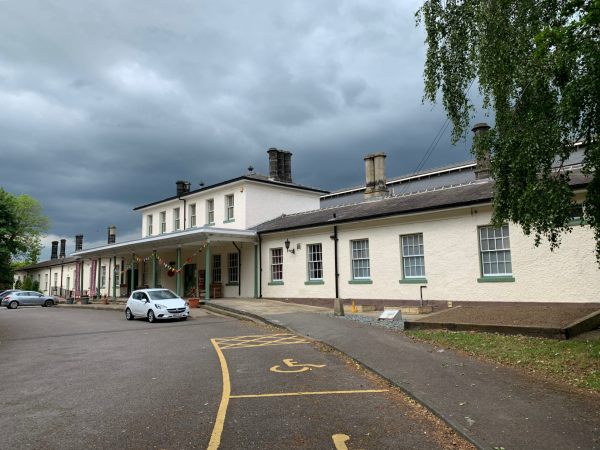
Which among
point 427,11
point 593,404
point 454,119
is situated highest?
point 427,11

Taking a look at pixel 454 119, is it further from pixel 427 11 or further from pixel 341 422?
pixel 341 422

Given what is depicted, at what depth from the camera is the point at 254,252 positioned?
25828mm

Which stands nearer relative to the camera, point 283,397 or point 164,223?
point 283,397

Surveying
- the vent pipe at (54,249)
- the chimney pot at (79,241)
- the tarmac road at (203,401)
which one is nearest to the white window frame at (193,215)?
the tarmac road at (203,401)

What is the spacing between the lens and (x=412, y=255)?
18.3 metres

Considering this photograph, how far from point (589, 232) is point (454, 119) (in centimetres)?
734

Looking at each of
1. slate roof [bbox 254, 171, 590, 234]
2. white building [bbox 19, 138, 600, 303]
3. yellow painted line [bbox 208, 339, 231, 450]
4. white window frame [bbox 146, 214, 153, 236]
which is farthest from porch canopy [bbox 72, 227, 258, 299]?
yellow painted line [bbox 208, 339, 231, 450]

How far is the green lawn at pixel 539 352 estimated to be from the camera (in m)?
7.92

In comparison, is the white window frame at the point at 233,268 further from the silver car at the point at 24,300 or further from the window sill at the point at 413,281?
the silver car at the point at 24,300

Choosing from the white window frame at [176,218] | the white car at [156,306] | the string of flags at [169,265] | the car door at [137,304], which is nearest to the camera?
the white car at [156,306]

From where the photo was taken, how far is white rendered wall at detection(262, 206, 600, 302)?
Result: 13.8 meters

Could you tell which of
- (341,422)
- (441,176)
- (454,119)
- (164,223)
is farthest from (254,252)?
(341,422)

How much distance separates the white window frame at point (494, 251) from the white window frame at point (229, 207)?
15850 mm

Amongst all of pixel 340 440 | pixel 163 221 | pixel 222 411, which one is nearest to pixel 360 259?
pixel 222 411
